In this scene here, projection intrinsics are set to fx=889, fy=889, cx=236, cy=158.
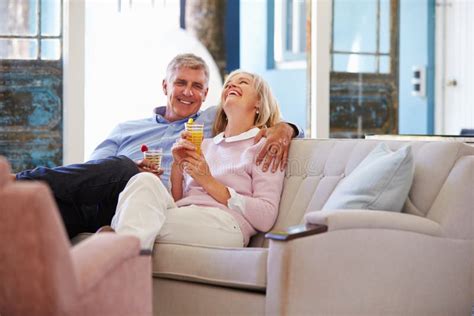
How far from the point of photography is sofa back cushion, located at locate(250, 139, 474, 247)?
3107 mm

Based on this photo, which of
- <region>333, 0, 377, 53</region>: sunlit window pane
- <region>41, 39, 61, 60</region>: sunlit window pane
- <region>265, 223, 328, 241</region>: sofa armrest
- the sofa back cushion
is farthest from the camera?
<region>333, 0, 377, 53</region>: sunlit window pane

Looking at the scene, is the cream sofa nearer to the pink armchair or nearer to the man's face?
the pink armchair

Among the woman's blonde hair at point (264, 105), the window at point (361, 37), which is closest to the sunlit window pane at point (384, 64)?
the window at point (361, 37)

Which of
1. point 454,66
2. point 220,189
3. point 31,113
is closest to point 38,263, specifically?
point 220,189

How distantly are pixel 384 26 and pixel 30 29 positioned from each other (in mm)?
2880

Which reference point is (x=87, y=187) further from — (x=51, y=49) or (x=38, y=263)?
(x=51, y=49)

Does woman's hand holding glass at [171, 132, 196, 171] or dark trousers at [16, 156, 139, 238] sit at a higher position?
woman's hand holding glass at [171, 132, 196, 171]

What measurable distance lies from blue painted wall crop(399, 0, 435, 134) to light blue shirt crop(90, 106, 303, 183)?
11.7ft

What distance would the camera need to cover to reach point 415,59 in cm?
748

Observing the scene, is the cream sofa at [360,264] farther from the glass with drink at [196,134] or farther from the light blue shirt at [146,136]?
the light blue shirt at [146,136]

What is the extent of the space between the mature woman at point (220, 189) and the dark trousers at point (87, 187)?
218mm

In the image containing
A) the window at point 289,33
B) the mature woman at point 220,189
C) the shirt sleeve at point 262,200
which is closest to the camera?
the mature woman at point 220,189

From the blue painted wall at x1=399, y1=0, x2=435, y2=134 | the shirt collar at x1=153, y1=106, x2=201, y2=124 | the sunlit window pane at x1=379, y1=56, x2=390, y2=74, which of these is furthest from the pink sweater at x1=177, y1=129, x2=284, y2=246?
the blue painted wall at x1=399, y1=0, x2=435, y2=134

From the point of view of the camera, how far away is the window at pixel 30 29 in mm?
5785
